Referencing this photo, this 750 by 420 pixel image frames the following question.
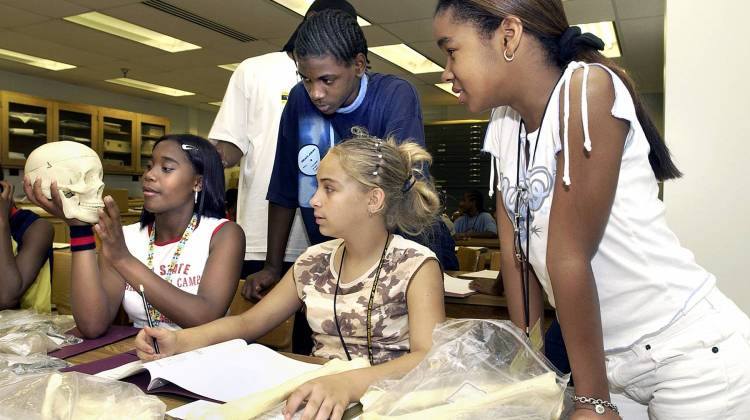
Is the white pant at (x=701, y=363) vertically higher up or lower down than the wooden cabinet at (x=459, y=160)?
lower down

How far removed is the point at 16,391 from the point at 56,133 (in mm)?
7386

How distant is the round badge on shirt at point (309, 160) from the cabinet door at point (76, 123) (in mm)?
6565

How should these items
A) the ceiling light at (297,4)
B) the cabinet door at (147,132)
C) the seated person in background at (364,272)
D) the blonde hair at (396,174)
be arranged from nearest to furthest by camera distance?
the seated person in background at (364,272) < the blonde hair at (396,174) < the ceiling light at (297,4) < the cabinet door at (147,132)

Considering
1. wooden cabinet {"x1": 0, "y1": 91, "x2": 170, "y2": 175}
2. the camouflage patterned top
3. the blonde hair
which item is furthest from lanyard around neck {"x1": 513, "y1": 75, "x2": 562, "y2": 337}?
wooden cabinet {"x1": 0, "y1": 91, "x2": 170, "y2": 175}

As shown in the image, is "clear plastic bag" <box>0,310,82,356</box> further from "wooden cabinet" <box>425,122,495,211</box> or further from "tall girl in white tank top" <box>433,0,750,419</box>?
"wooden cabinet" <box>425,122,495,211</box>

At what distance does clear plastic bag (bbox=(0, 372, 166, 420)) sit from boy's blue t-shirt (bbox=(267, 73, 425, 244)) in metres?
0.91

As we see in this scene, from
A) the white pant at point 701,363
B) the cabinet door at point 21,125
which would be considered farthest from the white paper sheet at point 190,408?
the cabinet door at point 21,125

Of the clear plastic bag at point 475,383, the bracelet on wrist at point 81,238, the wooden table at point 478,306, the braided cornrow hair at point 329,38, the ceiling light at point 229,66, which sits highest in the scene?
the ceiling light at point 229,66

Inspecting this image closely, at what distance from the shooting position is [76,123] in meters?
A: 7.57

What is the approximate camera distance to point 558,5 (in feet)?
3.04

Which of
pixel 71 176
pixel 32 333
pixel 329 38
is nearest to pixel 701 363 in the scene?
pixel 329 38

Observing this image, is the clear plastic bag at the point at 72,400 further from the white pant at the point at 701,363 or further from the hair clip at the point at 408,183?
the hair clip at the point at 408,183

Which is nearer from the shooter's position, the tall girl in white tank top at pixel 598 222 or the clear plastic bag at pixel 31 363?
the tall girl in white tank top at pixel 598 222

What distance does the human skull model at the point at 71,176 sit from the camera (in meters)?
1.41
